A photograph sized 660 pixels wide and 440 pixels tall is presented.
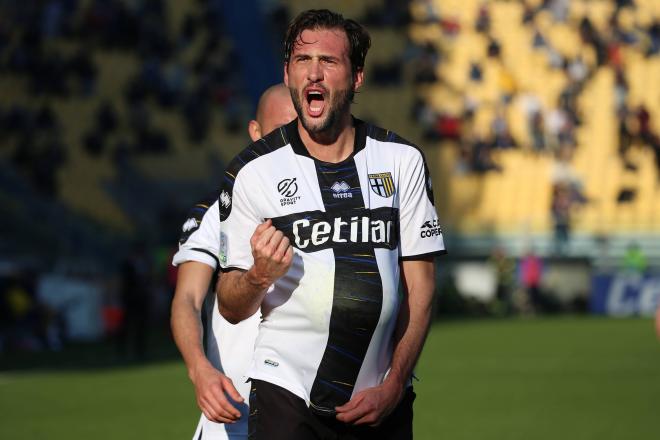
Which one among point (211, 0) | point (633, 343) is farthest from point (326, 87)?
point (211, 0)

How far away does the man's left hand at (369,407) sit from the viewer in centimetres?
418

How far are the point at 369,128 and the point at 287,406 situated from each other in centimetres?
101

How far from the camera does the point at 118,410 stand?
1464 cm

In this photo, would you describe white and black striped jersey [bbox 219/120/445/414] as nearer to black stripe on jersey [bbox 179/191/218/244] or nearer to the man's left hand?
the man's left hand

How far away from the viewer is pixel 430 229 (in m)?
4.42

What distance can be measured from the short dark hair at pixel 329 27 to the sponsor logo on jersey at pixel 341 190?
1.27ft

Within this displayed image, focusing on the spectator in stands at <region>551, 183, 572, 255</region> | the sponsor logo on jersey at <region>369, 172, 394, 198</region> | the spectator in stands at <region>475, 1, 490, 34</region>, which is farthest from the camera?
the spectator in stands at <region>475, 1, 490, 34</region>

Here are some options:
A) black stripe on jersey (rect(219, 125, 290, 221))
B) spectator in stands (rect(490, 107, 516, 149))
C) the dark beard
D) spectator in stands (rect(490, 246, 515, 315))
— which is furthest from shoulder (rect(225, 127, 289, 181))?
spectator in stands (rect(490, 107, 516, 149))

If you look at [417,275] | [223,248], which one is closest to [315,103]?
[223,248]

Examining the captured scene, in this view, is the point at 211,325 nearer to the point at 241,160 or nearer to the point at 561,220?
the point at 241,160

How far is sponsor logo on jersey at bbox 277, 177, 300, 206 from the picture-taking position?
167 inches

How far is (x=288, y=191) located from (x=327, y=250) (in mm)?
240

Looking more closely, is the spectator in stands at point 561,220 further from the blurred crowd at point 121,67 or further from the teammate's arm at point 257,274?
the teammate's arm at point 257,274

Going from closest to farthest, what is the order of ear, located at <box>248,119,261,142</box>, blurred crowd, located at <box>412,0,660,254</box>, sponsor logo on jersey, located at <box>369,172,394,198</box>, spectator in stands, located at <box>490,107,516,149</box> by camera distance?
sponsor logo on jersey, located at <box>369,172,394,198</box> < ear, located at <box>248,119,261,142</box> < blurred crowd, located at <box>412,0,660,254</box> < spectator in stands, located at <box>490,107,516,149</box>
